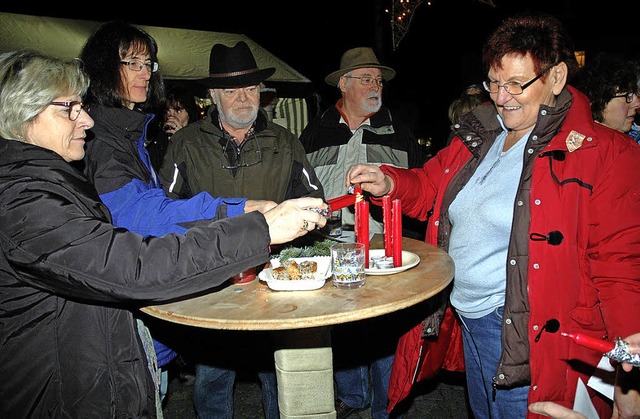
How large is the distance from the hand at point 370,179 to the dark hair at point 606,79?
2.21m

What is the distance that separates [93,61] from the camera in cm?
287

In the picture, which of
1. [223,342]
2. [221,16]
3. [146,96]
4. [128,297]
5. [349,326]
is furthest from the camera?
[221,16]

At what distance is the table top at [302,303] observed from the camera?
1813 mm

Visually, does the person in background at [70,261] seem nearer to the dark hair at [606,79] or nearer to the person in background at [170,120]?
the dark hair at [606,79]

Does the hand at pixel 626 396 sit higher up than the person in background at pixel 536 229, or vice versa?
the person in background at pixel 536 229

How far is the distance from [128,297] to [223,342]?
3097 millimetres

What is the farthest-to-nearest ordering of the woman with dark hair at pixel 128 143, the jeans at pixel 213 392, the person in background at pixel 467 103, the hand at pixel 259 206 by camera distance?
the person in background at pixel 467 103, the jeans at pixel 213 392, the hand at pixel 259 206, the woman with dark hair at pixel 128 143

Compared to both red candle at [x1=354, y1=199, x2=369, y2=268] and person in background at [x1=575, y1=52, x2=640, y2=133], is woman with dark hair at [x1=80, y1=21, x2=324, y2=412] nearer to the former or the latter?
red candle at [x1=354, y1=199, x2=369, y2=268]

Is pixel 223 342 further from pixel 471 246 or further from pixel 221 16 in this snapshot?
pixel 221 16

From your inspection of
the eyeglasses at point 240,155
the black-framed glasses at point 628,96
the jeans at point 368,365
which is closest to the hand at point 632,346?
the jeans at point 368,365

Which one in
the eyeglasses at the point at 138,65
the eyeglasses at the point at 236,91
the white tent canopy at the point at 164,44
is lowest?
the eyeglasses at the point at 236,91

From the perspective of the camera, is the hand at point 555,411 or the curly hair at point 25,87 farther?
the curly hair at point 25,87

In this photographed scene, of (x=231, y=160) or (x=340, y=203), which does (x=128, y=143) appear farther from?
(x=340, y=203)

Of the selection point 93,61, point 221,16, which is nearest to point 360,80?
point 93,61
